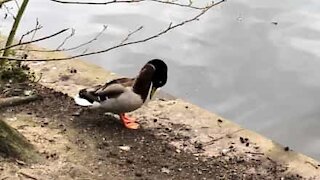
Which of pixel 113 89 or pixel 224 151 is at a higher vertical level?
pixel 113 89

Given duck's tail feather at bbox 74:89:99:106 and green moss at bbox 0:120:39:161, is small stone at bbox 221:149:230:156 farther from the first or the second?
green moss at bbox 0:120:39:161

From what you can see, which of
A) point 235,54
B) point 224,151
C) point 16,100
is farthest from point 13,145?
point 235,54

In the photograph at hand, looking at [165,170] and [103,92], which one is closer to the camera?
[165,170]

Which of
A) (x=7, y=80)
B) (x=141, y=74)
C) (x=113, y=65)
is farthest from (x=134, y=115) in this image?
(x=113, y=65)

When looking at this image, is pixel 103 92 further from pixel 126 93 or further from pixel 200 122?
pixel 200 122

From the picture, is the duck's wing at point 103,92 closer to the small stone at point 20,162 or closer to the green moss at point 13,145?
the green moss at point 13,145

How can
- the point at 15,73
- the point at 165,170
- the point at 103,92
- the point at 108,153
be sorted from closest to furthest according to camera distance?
1. the point at 165,170
2. the point at 108,153
3. the point at 103,92
4. the point at 15,73

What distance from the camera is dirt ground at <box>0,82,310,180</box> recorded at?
12.4ft

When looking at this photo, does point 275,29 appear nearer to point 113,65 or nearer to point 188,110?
point 113,65

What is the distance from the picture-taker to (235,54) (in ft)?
20.0

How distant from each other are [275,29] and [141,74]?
2.44m

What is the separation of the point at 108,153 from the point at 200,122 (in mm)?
742

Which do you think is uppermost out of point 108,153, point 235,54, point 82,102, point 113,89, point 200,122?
point 113,89

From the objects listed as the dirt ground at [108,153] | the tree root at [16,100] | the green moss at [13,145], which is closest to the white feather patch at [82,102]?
the dirt ground at [108,153]
